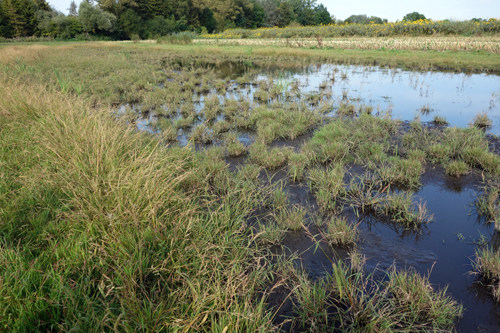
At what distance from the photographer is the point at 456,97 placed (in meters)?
8.87

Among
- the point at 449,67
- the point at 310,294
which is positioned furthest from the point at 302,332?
the point at 449,67

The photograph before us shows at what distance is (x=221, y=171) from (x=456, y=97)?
Result: 9.00 metres

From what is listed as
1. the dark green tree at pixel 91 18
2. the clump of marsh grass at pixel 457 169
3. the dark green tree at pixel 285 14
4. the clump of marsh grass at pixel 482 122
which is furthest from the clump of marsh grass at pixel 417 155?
the dark green tree at pixel 285 14

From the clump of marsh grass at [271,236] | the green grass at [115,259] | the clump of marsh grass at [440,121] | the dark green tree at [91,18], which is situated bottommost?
the clump of marsh grass at [271,236]

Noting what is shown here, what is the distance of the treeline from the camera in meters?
47.9

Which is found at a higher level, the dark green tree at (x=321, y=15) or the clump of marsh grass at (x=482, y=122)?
the dark green tree at (x=321, y=15)

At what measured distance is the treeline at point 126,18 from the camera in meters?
47.9

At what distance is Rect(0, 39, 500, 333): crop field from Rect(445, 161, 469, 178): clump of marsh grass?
3 centimetres

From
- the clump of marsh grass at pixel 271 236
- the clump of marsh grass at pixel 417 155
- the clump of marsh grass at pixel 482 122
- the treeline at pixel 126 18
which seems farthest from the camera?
the treeline at pixel 126 18

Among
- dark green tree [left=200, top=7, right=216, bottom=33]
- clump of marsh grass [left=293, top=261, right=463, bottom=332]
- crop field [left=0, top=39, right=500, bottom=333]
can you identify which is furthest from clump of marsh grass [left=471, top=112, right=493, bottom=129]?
dark green tree [left=200, top=7, right=216, bottom=33]

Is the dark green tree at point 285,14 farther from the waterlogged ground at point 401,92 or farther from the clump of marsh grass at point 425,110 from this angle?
the clump of marsh grass at point 425,110

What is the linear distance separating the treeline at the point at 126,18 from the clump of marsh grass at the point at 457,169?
55309 mm

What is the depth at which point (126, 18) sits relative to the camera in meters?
53.6

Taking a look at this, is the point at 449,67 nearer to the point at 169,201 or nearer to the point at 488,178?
the point at 488,178
